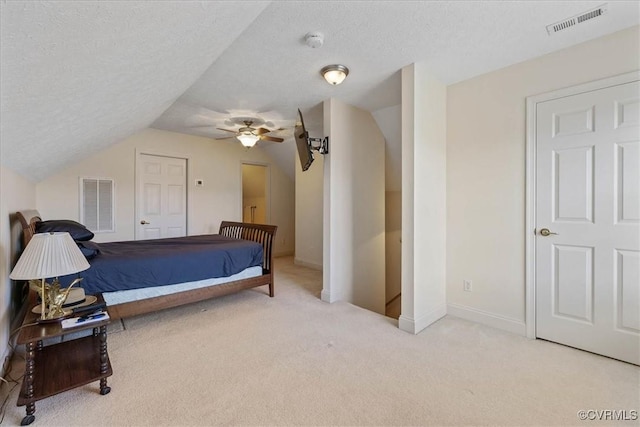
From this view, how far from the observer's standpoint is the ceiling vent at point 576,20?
72.7 inches

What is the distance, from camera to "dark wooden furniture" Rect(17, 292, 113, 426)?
1.46 m

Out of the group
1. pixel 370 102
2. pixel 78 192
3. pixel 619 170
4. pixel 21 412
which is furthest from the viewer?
pixel 78 192

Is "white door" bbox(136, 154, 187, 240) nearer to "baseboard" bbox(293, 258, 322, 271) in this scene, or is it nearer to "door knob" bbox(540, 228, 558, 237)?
"baseboard" bbox(293, 258, 322, 271)

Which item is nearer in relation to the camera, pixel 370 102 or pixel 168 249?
pixel 168 249

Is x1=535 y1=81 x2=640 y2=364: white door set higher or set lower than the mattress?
higher

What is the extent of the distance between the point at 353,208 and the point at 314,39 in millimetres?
2056

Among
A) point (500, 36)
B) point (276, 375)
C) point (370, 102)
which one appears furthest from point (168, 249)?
point (500, 36)

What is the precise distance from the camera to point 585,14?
189 cm

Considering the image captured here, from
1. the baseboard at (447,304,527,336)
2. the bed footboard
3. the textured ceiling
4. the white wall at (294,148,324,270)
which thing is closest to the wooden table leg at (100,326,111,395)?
the textured ceiling

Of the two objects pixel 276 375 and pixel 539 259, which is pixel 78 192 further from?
pixel 539 259

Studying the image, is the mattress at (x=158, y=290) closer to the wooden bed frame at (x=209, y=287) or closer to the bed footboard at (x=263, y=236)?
the wooden bed frame at (x=209, y=287)

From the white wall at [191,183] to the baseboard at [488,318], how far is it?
4169mm

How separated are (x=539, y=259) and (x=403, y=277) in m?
1.16

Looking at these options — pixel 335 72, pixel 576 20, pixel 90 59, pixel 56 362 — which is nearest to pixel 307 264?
pixel 335 72
